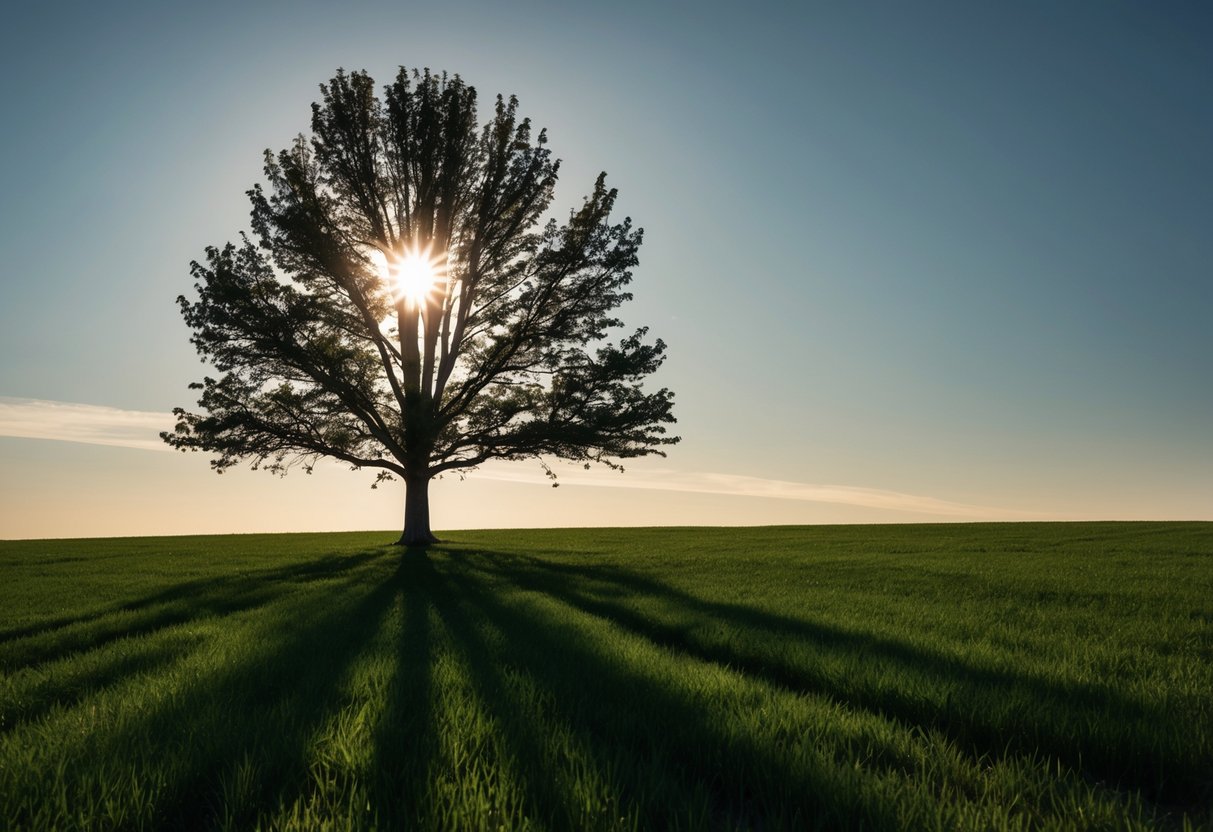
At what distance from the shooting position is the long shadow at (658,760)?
2.50 metres

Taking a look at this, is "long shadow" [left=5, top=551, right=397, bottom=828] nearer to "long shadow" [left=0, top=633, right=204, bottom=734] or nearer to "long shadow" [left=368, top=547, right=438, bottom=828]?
"long shadow" [left=368, top=547, right=438, bottom=828]

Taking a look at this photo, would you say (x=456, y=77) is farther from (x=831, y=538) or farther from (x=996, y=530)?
(x=996, y=530)

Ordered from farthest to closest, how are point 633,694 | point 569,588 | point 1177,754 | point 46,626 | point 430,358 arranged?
point 430,358
point 569,588
point 46,626
point 633,694
point 1177,754

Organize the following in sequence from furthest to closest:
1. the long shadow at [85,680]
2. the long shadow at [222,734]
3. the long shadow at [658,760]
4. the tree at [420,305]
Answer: the tree at [420,305] < the long shadow at [85,680] < the long shadow at [222,734] < the long shadow at [658,760]

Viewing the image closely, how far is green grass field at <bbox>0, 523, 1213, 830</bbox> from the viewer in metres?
2.59

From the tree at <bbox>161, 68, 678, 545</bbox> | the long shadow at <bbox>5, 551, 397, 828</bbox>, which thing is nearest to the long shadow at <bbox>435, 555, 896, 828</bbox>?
the long shadow at <bbox>5, 551, 397, 828</bbox>

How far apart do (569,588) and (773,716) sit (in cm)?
852

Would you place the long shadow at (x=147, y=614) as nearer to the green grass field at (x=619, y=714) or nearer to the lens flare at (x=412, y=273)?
the green grass field at (x=619, y=714)

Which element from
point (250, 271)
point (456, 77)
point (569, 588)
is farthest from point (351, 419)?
point (569, 588)

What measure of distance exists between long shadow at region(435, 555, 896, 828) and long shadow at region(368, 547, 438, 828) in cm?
41

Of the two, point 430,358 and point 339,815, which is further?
point 430,358

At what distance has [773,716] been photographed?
364 centimetres

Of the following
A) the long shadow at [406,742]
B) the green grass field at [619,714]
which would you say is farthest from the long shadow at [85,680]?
the long shadow at [406,742]

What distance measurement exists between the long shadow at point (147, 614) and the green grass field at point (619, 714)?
8 cm
